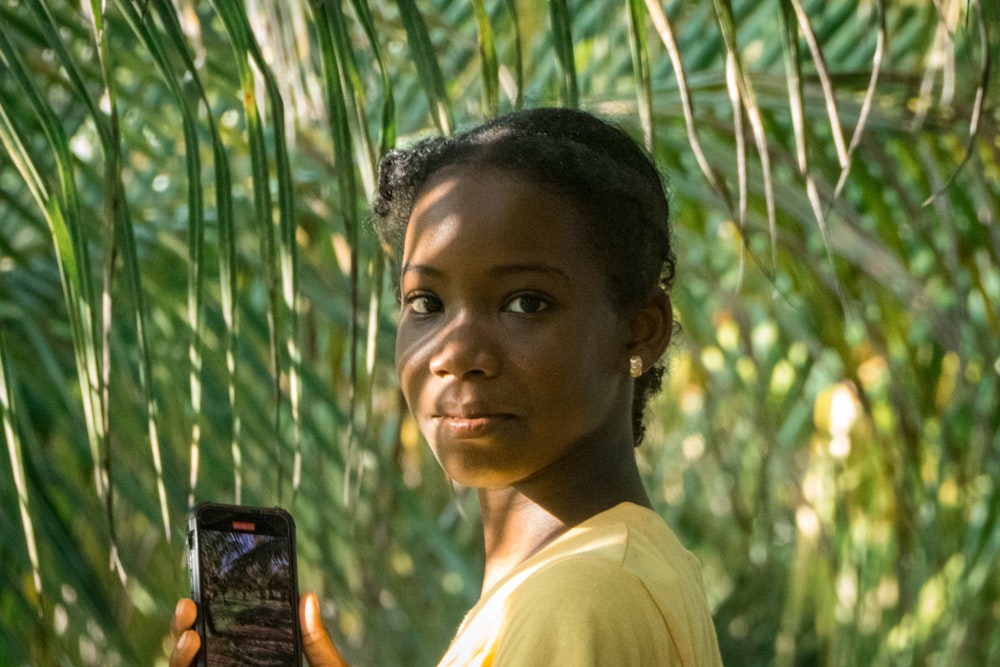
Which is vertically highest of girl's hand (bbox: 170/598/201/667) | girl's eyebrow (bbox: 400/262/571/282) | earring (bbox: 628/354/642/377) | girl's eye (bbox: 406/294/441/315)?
girl's eyebrow (bbox: 400/262/571/282)

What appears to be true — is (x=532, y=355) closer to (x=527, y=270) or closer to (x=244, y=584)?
(x=527, y=270)

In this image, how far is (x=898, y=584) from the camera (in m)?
2.68

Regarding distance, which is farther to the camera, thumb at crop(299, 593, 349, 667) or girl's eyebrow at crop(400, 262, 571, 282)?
thumb at crop(299, 593, 349, 667)

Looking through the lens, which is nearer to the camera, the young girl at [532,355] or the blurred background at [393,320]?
the young girl at [532,355]

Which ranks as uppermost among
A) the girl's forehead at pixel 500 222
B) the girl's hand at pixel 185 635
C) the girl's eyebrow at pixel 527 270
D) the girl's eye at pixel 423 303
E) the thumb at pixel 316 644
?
the girl's forehead at pixel 500 222

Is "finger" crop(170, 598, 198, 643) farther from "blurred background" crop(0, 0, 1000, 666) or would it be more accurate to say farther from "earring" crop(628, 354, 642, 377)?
"earring" crop(628, 354, 642, 377)

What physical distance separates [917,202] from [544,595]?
1637mm

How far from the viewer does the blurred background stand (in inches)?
63.3

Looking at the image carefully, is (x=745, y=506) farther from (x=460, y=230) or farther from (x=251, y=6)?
(x=460, y=230)

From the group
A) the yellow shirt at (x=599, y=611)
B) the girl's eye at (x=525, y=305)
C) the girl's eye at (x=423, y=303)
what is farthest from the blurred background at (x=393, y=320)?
the yellow shirt at (x=599, y=611)

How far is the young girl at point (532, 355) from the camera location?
1.14 m

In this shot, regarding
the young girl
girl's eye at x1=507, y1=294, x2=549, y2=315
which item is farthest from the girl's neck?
girl's eye at x1=507, y1=294, x2=549, y2=315

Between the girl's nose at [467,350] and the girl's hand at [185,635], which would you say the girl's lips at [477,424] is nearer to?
the girl's nose at [467,350]

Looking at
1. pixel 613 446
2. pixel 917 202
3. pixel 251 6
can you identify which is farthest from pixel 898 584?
pixel 613 446
